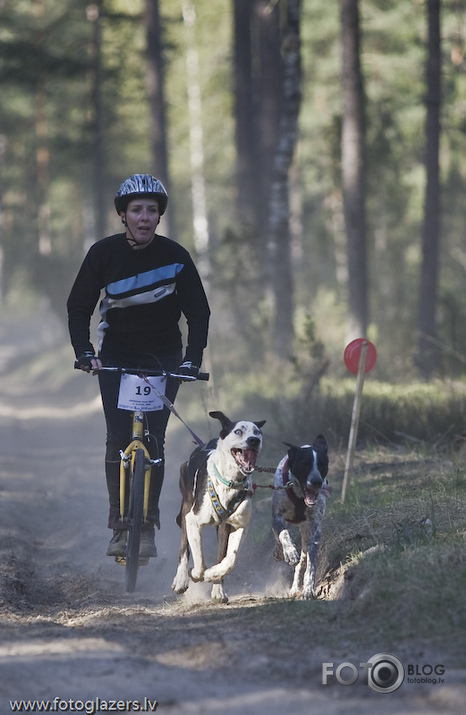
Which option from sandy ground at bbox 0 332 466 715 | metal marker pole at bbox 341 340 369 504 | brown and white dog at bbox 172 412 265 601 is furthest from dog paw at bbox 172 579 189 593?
metal marker pole at bbox 341 340 369 504

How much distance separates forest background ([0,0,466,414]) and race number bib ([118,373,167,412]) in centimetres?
610

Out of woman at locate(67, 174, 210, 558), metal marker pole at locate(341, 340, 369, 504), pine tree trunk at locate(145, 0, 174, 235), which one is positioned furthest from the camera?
pine tree trunk at locate(145, 0, 174, 235)

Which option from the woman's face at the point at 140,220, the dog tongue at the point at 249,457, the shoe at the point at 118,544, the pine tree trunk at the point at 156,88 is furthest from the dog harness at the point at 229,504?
the pine tree trunk at the point at 156,88

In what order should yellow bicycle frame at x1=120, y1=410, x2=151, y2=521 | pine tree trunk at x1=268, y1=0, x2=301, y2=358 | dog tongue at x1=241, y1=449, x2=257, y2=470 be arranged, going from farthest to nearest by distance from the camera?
pine tree trunk at x1=268, y1=0, x2=301, y2=358 → yellow bicycle frame at x1=120, y1=410, x2=151, y2=521 → dog tongue at x1=241, y1=449, x2=257, y2=470

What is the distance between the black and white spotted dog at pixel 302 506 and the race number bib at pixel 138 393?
1092mm

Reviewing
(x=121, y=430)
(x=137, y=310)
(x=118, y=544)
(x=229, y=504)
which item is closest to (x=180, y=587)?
(x=118, y=544)

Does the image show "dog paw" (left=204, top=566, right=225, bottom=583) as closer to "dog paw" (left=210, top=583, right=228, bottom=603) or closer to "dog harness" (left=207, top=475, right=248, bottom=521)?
"dog paw" (left=210, top=583, right=228, bottom=603)

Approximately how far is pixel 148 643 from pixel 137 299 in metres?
2.57

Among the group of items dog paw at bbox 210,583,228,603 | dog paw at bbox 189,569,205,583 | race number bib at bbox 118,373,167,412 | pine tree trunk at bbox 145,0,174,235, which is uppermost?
pine tree trunk at bbox 145,0,174,235

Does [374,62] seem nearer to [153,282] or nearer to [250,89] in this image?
[250,89]

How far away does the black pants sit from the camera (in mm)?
7188

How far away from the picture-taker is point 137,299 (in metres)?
6.98

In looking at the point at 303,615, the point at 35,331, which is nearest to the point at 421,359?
the point at 303,615

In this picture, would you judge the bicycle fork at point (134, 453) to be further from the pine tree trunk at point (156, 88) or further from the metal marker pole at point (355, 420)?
the pine tree trunk at point (156, 88)
